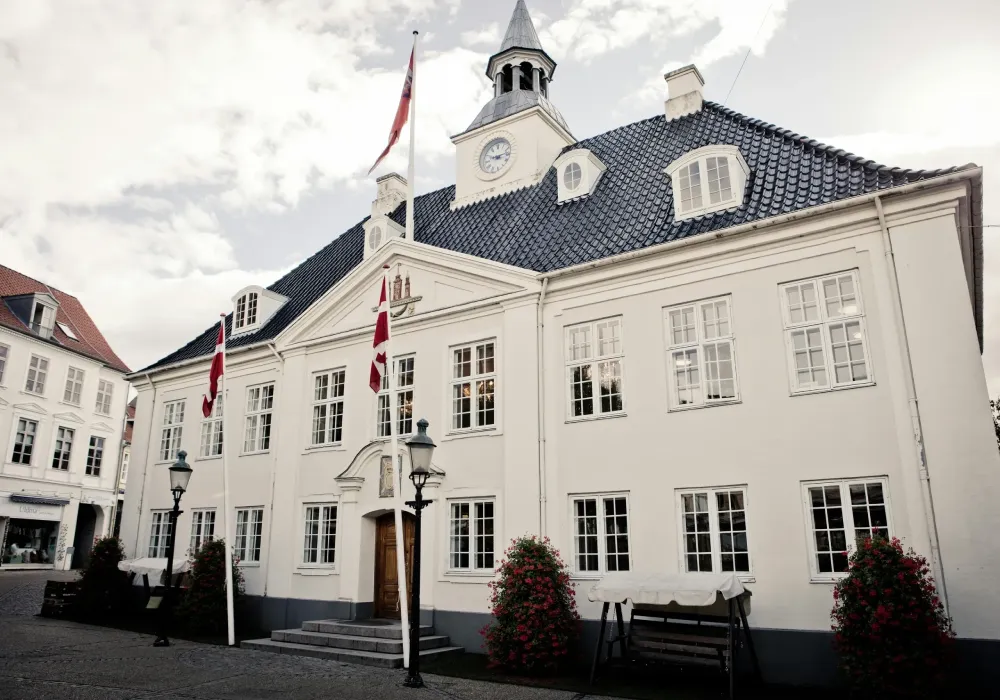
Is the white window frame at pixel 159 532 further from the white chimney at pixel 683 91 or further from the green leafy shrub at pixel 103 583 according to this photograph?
the white chimney at pixel 683 91

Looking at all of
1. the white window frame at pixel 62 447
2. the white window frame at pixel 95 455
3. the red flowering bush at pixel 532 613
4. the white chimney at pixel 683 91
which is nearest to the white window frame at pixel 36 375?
the white window frame at pixel 62 447

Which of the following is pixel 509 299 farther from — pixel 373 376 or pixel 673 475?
pixel 673 475

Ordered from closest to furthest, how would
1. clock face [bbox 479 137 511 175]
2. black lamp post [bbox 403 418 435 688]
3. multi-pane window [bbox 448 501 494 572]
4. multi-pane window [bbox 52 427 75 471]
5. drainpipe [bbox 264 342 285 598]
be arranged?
black lamp post [bbox 403 418 435 688], multi-pane window [bbox 448 501 494 572], drainpipe [bbox 264 342 285 598], clock face [bbox 479 137 511 175], multi-pane window [bbox 52 427 75 471]

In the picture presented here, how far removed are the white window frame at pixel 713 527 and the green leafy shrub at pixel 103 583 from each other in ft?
53.1

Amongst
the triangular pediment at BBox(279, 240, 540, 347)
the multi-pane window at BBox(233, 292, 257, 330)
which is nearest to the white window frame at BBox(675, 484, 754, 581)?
the triangular pediment at BBox(279, 240, 540, 347)

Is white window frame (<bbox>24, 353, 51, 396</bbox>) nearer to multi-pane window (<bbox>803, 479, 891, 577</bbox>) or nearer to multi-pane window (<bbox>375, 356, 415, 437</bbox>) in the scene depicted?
multi-pane window (<bbox>375, 356, 415, 437</bbox>)

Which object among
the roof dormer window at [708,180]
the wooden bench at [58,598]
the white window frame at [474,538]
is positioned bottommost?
the wooden bench at [58,598]

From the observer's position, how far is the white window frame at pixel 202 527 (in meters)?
20.5

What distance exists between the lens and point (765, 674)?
1148 cm

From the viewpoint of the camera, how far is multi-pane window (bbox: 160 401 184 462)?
74.4ft

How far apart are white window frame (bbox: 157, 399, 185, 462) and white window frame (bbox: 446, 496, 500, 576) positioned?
36.7ft

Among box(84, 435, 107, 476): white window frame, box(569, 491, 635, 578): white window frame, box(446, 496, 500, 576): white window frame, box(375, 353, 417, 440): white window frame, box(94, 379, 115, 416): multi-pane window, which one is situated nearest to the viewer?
box(569, 491, 635, 578): white window frame

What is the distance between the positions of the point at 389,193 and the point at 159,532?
12922 mm

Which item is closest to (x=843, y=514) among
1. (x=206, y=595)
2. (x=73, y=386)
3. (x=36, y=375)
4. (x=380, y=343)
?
(x=380, y=343)
